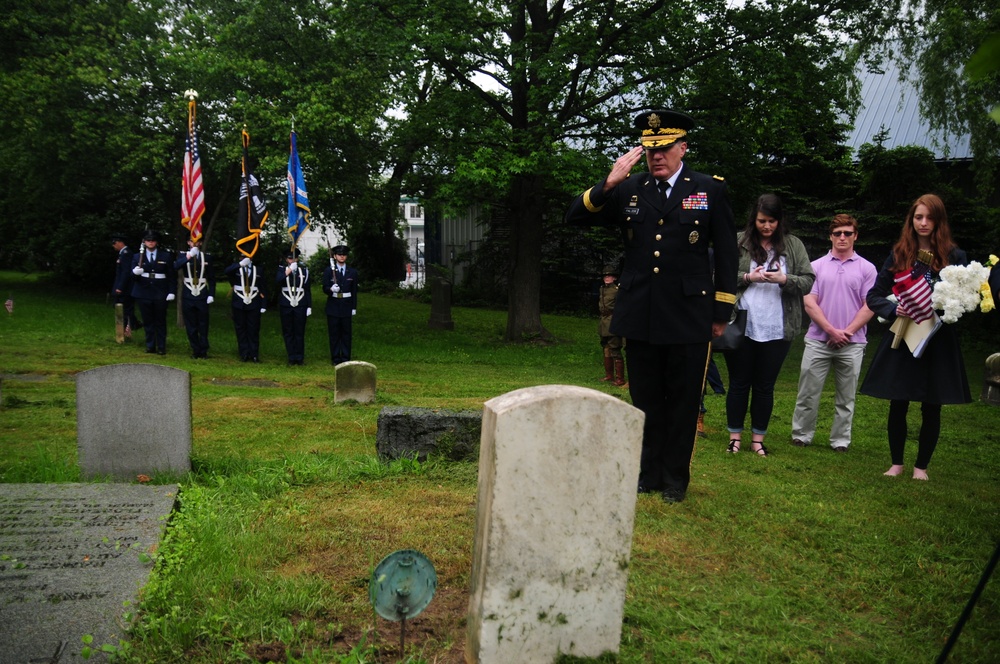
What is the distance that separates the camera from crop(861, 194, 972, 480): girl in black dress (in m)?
5.95

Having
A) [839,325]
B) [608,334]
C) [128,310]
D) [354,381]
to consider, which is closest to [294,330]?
[128,310]

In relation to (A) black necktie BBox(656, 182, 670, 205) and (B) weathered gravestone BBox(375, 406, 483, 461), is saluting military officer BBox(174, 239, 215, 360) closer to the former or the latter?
(B) weathered gravestone BBox(375, 406, 483, 461)

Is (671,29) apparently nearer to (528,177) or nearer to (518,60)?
(518,60)

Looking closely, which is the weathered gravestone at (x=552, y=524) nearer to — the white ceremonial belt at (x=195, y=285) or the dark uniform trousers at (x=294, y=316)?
the dark uniform trousers at (x=294, y=316)

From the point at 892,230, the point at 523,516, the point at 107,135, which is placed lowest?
the point at 523,516

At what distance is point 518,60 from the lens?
51.2 feet

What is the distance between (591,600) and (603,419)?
0.73 m

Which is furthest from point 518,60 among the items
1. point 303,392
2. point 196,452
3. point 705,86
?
point 196,452

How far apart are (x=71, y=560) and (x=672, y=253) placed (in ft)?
12.1

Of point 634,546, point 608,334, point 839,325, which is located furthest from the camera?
point 608,334

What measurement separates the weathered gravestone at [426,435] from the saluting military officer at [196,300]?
9.24m

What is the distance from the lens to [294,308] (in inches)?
571

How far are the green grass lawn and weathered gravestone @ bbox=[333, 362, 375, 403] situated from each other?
2.29 feet

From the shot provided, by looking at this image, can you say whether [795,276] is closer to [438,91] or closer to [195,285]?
[195,285]
